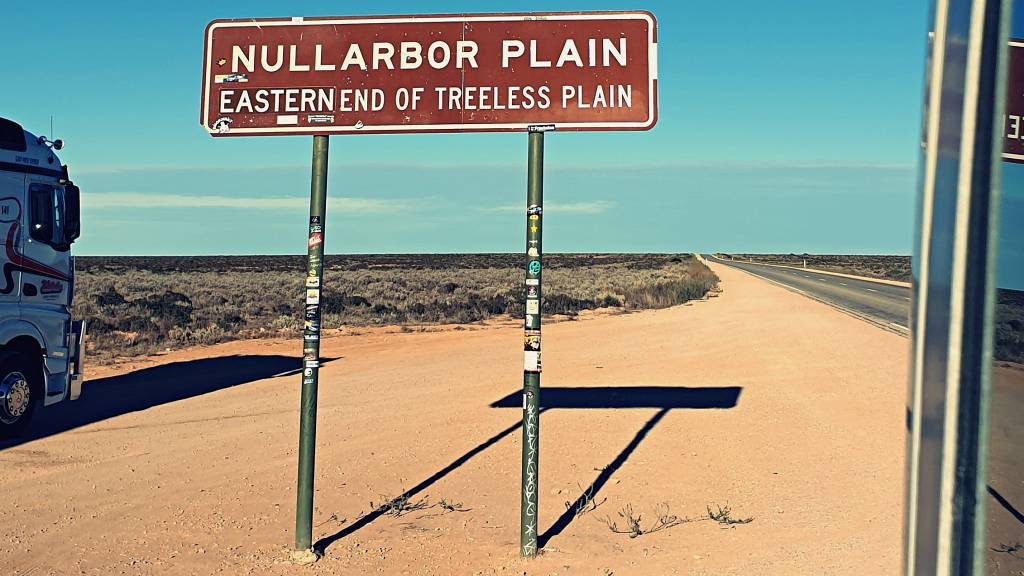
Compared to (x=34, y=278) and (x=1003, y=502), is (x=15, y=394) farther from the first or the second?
(x=1003, y=502)

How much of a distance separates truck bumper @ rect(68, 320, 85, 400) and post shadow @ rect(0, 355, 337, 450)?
1.28 feet

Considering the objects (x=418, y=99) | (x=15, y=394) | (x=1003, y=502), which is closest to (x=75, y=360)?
(x=15, y=394)

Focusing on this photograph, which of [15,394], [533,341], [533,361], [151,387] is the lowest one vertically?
[151,387]

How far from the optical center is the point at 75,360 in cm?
1002

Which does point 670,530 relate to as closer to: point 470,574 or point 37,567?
point 470,574

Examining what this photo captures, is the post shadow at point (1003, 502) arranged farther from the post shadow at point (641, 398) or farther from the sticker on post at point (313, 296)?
the post shadow at point (641, 398)

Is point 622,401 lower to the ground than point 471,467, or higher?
higher

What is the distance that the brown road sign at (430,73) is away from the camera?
4.94 m

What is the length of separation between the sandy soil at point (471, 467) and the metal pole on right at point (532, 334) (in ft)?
1.14

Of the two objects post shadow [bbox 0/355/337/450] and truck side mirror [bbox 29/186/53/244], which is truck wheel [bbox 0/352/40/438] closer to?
post shadow [bbox 0/355/337/450]

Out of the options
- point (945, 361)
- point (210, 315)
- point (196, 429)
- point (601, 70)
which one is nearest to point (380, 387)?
point (196, 429)

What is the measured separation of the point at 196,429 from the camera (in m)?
9.74

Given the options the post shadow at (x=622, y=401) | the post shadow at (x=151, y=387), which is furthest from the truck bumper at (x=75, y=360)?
the post shadow at (x=622, y=401)

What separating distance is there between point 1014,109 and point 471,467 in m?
7.26
